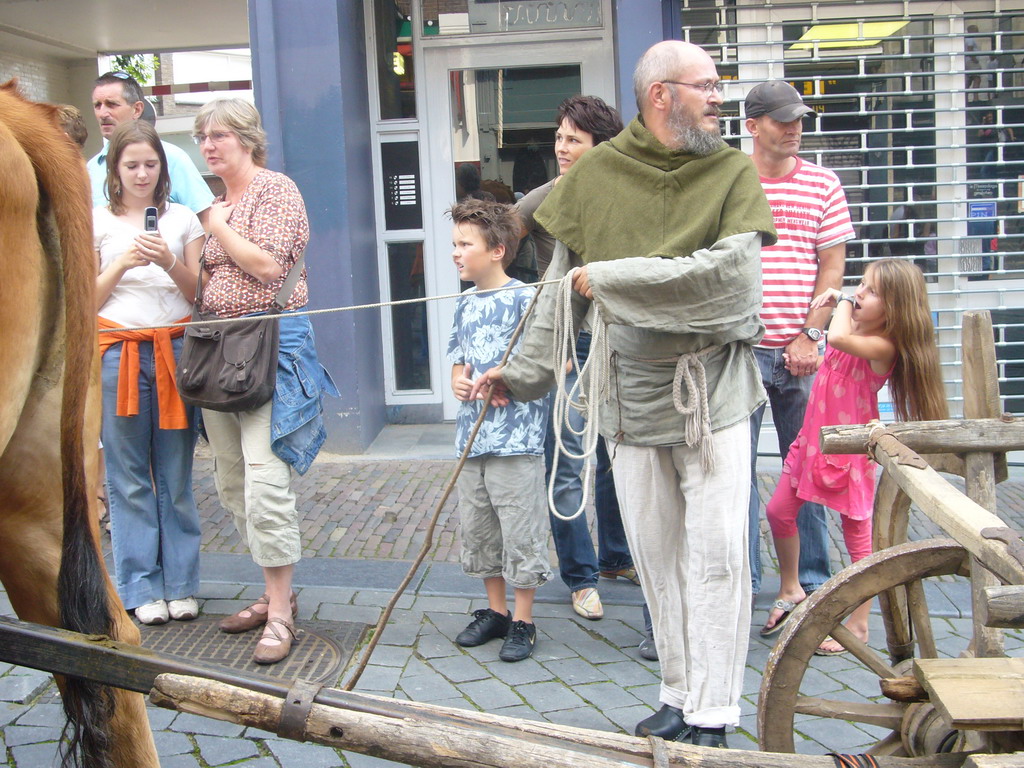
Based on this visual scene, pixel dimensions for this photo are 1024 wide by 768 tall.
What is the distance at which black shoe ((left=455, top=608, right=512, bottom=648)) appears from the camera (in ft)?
12.9

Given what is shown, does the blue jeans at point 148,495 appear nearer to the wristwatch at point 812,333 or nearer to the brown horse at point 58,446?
the brown horse at point 58,446

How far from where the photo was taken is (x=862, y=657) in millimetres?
2678

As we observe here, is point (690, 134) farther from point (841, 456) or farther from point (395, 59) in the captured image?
point (395, 59)

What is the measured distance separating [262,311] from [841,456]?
7.42ft

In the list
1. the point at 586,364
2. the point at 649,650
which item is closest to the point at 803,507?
the point at 649,650

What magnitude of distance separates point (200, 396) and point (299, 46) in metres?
3.70

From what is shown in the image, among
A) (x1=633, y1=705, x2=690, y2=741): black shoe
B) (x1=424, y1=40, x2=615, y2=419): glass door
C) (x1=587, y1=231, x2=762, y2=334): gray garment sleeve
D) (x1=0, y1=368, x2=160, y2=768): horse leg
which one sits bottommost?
(x1=633, y1=705, x2=690, y2=741): black shoe

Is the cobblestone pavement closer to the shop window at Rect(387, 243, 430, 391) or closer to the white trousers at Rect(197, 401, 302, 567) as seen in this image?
the white trousers at Rect(197, 401, 302, 567)

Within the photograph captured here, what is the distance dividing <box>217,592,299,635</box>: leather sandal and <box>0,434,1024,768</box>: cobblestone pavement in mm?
185

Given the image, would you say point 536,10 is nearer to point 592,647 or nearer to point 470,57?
point 470,57

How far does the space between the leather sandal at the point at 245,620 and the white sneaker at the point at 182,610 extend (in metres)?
0.14

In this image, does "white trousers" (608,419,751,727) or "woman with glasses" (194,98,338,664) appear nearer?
"white trousers" (608,419,751,727)

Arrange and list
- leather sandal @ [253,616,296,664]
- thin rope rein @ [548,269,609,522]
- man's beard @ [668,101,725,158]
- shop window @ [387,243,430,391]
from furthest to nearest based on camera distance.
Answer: shop window @ [387,243,430,391] → leather sandal @ [253,616,296,664] → thin rope rein @ [548,269,609,522] → man's beard @ [668,101,725,158]

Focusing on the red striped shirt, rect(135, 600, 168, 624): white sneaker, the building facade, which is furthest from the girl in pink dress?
the building facade
